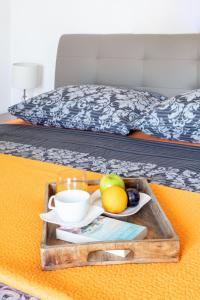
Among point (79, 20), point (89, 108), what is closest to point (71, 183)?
point (89, 108)

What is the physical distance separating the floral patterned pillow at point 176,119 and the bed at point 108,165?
57mm

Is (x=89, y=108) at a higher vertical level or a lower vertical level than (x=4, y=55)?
lower

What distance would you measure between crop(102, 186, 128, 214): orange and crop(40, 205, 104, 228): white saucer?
0.02 m

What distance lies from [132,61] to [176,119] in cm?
80

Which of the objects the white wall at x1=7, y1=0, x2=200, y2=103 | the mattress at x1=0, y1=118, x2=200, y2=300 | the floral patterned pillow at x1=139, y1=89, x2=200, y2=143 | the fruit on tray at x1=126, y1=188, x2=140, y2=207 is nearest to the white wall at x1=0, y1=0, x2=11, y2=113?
the white wall at x1=7, y1=0, x2=200, y2=103

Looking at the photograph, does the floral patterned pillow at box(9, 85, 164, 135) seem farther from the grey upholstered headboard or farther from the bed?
the grey upholstered headboard

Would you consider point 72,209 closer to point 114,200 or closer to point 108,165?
point 114,200

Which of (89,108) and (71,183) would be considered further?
(89,108)

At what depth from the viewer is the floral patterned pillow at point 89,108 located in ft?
6.64

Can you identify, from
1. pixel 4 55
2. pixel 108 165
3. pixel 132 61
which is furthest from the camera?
pixel 4 55

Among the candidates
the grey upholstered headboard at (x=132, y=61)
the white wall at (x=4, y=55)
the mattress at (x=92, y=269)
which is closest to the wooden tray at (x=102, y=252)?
the mattress at (x=92, y=269)

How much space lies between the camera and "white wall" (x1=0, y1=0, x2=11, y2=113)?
3.09 m

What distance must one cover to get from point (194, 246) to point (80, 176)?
1.26 ft

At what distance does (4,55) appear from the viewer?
318 centimetres
